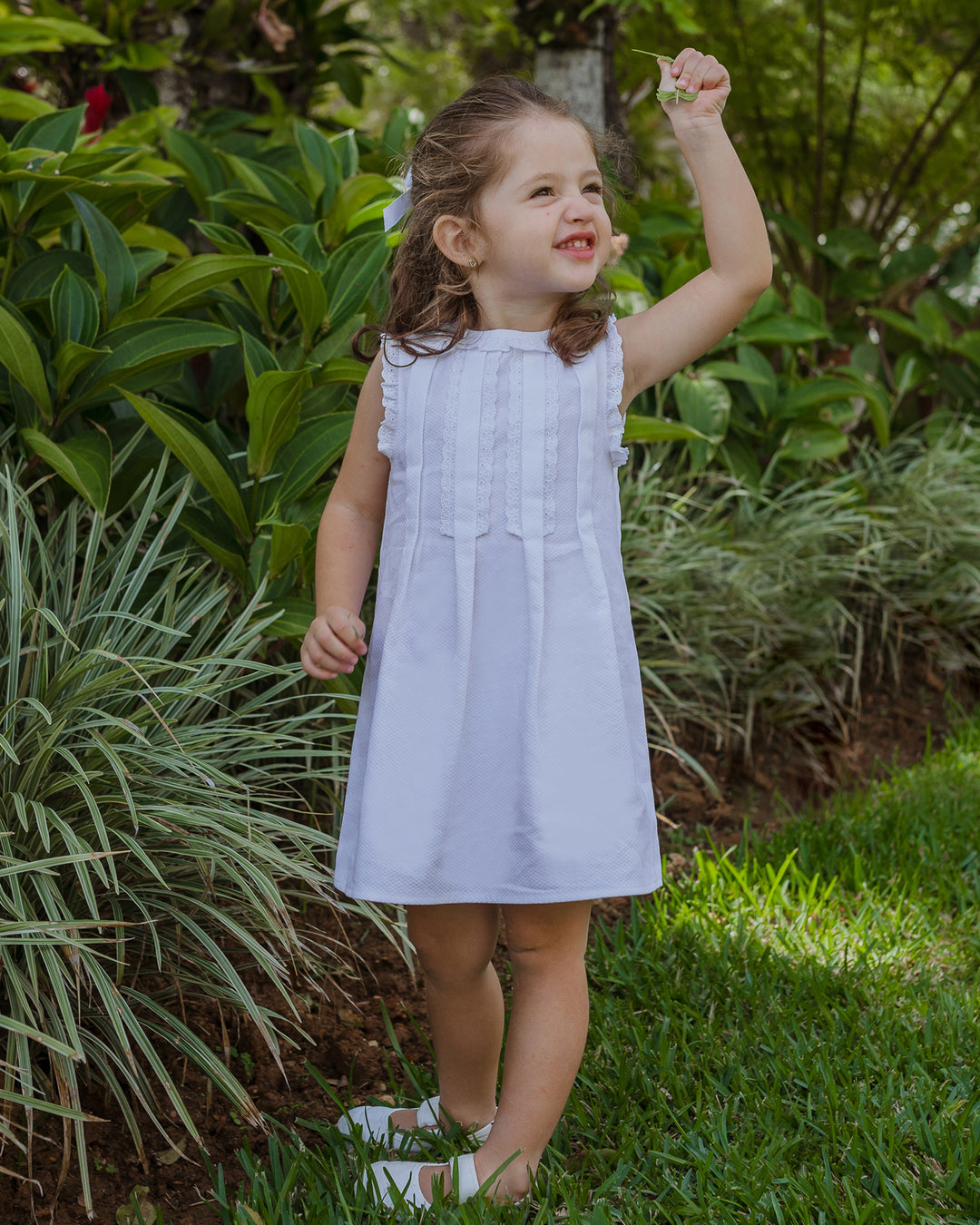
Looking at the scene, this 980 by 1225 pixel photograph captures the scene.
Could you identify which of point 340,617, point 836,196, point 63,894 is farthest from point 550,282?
point 836,196

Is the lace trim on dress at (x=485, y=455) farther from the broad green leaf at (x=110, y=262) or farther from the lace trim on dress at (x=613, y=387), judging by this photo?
the broad green leaf at (x=110, y=262)

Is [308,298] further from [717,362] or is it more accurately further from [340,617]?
[717,362]

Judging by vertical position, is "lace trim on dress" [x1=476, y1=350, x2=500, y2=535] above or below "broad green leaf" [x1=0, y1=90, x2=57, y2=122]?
below

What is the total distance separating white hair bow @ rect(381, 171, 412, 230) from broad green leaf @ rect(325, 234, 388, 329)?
2.73ft

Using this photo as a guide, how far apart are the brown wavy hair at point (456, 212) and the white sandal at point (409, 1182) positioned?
1.10m

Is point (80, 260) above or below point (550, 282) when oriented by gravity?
below

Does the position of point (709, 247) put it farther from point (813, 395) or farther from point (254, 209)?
point (813, 395)

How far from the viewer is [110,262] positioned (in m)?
2.48

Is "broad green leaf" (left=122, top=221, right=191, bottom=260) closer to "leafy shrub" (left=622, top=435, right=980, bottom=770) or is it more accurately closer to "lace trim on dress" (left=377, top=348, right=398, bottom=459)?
"leafy shrub" (left=622, top=435, right=980, bottom=770)

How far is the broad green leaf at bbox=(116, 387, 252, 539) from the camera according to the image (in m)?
2.25

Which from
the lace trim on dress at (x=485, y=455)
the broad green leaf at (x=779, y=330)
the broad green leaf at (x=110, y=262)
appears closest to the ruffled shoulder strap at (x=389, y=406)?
the lace trim on dress at (x=485, y=455)

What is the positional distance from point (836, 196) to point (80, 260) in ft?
14.6

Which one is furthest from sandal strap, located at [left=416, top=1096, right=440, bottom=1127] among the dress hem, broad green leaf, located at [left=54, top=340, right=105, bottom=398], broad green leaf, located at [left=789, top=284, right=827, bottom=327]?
broad green leaf, located at [left=789, top=284, right=827, bottom=327]

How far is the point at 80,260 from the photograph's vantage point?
272cm
